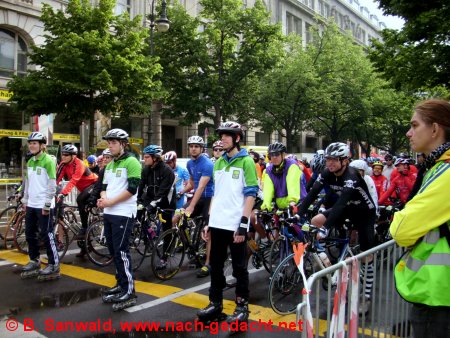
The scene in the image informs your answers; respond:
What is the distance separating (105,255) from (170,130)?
22.9m

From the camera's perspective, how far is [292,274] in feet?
18.0

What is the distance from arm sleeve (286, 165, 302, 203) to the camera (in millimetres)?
5992

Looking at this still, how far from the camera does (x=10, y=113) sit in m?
19.3

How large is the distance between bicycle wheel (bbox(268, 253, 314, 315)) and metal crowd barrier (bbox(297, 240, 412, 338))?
1.81m

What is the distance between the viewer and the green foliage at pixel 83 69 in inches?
555

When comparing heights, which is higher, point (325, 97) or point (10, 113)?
point (325, 97)

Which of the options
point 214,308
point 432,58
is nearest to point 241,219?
point 214,308

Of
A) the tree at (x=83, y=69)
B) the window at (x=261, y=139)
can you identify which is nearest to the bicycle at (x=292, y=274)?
the tree at (x=83, y=69)

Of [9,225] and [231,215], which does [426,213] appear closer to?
[231,215]

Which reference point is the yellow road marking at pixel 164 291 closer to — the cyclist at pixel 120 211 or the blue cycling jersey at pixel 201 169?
the cyclist at pixel 120 211

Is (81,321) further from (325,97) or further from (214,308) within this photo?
(325,97)

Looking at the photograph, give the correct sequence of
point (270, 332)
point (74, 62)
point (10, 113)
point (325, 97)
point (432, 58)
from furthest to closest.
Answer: point (325, 97)
point (10, 113)
point (74, 62)
point (432, 58)
point (270, 332)

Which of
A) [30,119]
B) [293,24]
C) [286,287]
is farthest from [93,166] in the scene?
[293,24]

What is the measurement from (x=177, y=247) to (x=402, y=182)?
4.91m
